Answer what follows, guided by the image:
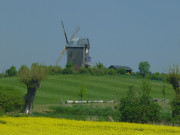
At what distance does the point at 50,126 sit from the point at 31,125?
149 cm

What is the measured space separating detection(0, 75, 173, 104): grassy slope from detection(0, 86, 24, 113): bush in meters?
13.8

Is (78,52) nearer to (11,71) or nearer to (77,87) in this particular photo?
(11,71)

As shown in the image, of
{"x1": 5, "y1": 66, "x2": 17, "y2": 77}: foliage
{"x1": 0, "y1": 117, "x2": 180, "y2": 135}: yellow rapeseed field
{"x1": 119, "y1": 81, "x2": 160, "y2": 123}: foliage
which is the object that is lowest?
{"x1": 0, "y1": 117, "x2": 180, "y2": 135}: yellow rapeseed field

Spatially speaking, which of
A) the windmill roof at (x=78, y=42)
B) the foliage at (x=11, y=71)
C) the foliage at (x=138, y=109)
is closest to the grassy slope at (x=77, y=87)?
the foliage at (x=138, y=109)

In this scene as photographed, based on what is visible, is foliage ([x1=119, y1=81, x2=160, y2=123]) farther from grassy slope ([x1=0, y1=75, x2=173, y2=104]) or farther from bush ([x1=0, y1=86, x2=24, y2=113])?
grassy slope ([x1=0, y1=75, x2=173, y2=104])

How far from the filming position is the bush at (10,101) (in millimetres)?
41172

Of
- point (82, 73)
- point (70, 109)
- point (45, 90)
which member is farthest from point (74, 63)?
point (70, 109)

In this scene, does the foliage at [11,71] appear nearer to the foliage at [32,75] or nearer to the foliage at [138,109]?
the foliage at [32,75]

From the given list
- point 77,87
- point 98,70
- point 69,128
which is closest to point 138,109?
point 69,128

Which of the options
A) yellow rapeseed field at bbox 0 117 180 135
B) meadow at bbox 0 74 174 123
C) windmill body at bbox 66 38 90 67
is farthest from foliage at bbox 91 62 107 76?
yellow rapeseed field at bbox 0 117 180 135

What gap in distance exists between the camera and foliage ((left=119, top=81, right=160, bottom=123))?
3384cm

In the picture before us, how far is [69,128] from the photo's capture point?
27156mm

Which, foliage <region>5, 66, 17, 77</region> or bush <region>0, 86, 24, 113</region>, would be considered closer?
bush <region>0, 86, 24, 113</region>

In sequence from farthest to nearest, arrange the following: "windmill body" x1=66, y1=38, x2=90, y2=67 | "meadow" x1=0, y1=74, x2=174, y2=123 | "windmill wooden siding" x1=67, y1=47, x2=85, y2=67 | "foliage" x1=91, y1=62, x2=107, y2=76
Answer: "windmill body" x1=66, y1=38, x2=90, y2=67 → "windmill wooden siding" x1=67, y1=47, x2=85, y2=67 → "foliage" x1=91, y1=62, x2=107, y2=76 → "meadow" x1=0, y1=74, x2=174, y2=123
